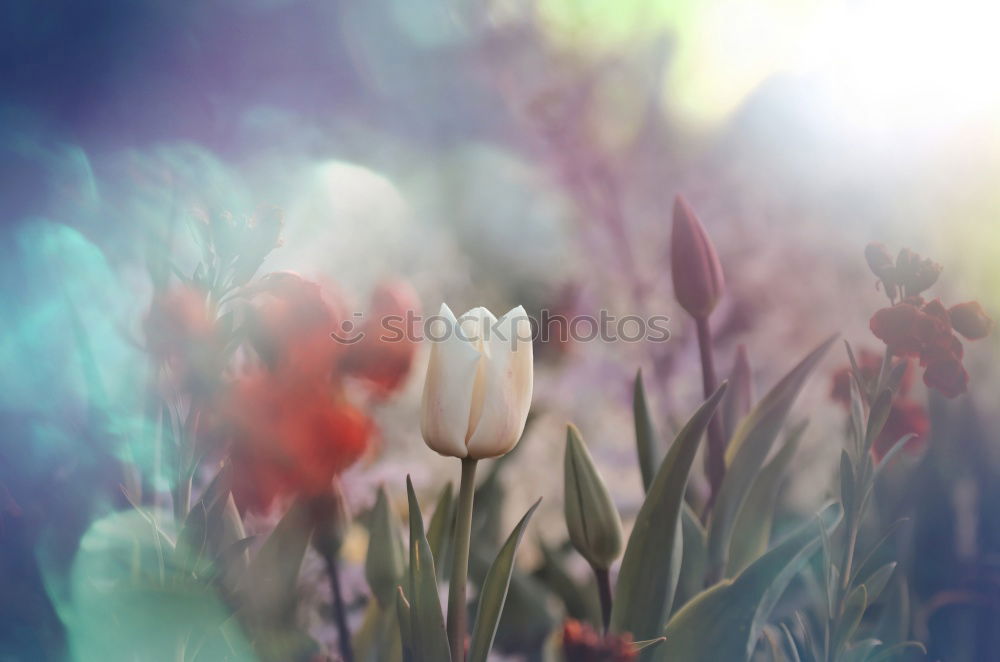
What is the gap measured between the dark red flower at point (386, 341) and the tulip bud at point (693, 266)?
16 centimetres

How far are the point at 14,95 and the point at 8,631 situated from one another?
0.94ft

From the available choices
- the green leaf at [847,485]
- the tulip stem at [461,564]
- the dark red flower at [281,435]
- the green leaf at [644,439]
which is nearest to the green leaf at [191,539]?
the dark red flower at [281,435]

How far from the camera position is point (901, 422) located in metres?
0.51

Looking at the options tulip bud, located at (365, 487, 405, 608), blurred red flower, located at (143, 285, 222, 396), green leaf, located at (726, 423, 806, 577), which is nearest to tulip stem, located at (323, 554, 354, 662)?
tulip bud, located at (365, 487, 405, 608)

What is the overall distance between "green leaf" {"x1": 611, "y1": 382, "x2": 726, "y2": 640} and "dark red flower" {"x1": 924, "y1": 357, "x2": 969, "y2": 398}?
180 millimetres

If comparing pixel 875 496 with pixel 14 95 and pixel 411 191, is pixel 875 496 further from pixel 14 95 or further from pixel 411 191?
pixel 14 95

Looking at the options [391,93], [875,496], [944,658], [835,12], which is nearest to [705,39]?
[835,12]

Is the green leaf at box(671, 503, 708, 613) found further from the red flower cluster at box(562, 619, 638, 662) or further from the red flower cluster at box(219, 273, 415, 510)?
the red flower cluster at box(219, 273, 415, 510)

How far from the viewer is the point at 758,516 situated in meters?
0.47

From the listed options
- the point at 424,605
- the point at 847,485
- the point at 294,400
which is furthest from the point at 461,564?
the point at 847,485

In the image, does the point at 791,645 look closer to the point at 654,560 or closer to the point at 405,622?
the point at 654,560

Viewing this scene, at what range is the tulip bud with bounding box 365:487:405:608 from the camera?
44cm

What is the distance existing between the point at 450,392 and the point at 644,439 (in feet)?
0.52

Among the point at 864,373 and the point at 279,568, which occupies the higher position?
the point at 864,373
